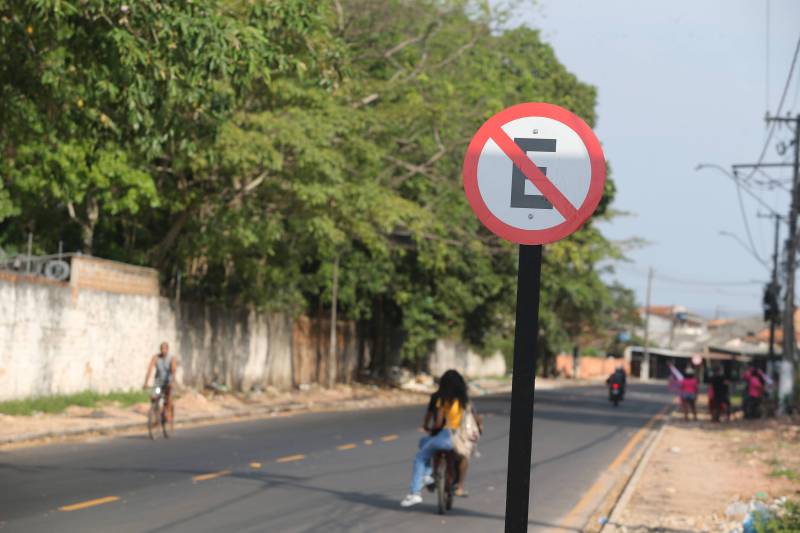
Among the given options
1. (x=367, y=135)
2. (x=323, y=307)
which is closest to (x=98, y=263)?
(x=367, y=135)

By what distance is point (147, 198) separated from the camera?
24703 mm

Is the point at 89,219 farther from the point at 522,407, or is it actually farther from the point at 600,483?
the point at 522,407

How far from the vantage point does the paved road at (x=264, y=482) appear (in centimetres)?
1073

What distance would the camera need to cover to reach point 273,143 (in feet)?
81.9

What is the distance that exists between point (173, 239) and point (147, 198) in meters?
3.82

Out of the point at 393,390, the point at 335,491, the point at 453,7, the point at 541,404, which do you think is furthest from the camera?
the point at 393,390

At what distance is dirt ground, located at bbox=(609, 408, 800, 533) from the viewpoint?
40.5 ft

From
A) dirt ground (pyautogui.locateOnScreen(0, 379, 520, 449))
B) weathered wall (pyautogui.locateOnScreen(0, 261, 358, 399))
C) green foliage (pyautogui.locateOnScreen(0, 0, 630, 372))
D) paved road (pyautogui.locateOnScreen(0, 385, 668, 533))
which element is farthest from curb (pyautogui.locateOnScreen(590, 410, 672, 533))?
weathered wall (pyautogui.locateOnScreen(0, 261, 358, 399))

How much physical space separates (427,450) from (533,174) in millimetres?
7650

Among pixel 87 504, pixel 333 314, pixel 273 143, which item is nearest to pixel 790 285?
pixel 333 314

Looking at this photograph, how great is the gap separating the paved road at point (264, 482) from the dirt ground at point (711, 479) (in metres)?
0.92

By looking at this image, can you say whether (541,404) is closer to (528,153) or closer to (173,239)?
(173,239)

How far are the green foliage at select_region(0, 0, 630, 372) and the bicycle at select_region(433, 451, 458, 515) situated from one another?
14.6 ft

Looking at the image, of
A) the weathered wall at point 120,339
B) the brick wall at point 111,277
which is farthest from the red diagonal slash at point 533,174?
the brick wall at point 111,277
